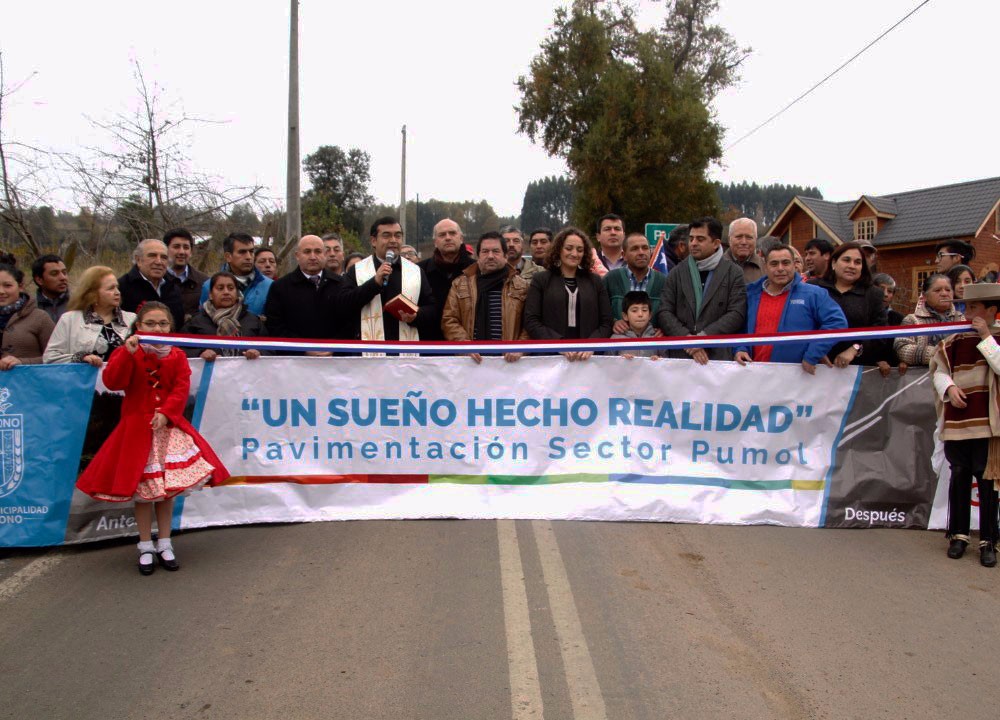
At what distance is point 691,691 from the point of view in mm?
3586

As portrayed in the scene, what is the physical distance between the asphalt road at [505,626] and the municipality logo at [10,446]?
1.67 ft

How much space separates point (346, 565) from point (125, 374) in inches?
70.0

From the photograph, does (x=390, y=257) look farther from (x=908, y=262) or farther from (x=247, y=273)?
(x=908, y=262)

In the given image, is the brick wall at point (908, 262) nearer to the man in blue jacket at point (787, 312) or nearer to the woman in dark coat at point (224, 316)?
the man in blue jacket at point (787, 312)

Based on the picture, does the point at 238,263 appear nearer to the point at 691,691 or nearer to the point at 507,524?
the point at 507,524

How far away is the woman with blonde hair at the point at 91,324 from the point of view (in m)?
5.48

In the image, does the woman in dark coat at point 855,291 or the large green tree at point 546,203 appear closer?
the woman in dark coat at point 855,291

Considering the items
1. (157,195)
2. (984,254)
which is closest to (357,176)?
(984,254)

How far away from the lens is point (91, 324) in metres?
5.57

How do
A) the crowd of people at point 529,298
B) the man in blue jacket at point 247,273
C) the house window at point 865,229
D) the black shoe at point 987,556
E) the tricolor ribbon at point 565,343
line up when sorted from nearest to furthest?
the black shoe at point 987,556, the tricolor ribbon at point 565,343, the crowd of people at point 529,298, the man in blue jacket at point 247,273, the house window at point 865,229

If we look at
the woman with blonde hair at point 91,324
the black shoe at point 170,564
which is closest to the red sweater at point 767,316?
the black shoe at point 170,564

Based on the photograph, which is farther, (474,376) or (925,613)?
(474,376)

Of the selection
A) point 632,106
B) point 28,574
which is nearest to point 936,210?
→ point 632,106

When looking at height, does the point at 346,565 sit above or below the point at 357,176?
below
